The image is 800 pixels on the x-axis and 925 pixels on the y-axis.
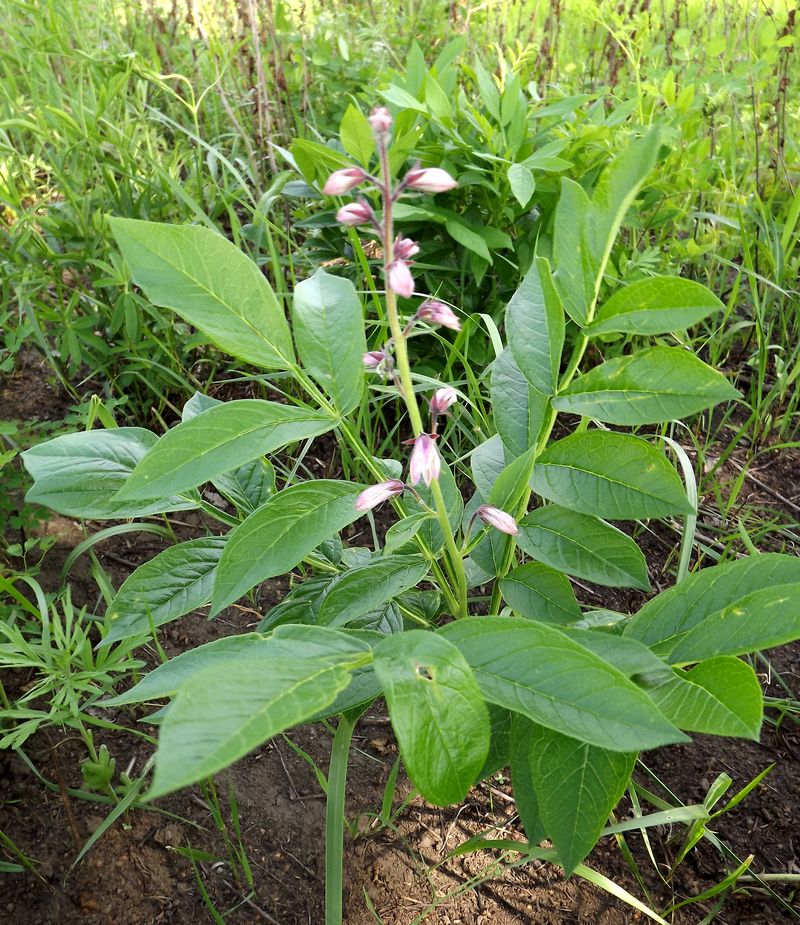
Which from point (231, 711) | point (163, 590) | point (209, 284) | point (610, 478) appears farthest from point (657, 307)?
point (163, 590)

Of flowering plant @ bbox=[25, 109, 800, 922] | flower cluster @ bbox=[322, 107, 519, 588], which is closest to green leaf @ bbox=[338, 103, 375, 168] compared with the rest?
flowering plant @ bbox=[25, 109, 800, 922]

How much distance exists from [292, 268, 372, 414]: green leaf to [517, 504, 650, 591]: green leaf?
12.3 inches

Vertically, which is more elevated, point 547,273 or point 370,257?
point 547,273

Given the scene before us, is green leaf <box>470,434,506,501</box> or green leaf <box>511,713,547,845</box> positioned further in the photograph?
green leaf <box>470,434,506,501</box>

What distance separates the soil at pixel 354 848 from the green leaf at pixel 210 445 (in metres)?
0.48

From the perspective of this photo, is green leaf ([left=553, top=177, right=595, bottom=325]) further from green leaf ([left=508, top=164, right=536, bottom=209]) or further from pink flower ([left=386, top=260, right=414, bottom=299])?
green leaf ([left=508, top=164, right=536, bottom=209])

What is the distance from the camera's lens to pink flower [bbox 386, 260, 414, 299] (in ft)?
2.57

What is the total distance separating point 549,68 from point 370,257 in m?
1.23

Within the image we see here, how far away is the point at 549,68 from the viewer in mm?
2814

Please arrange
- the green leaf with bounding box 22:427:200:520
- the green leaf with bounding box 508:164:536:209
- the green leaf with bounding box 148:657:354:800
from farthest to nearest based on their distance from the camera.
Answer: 1. the green leaf with bounding box 508:164:536:209
2. the green leaf with bounding box 22:427:200:520
3. the green leaf with bounding box 148:657:354:800

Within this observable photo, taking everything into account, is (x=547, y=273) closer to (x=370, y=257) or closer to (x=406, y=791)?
(x=406, y=791)

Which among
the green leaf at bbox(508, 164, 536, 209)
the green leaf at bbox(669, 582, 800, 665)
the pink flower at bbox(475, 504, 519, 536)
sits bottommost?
the green leaf at bbox(669, 582, 800, 665)

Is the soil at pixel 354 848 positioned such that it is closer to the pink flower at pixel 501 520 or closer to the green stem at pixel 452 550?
the green stem at pixel 452 550

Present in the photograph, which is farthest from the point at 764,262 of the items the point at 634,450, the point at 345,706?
the point at 345,706
